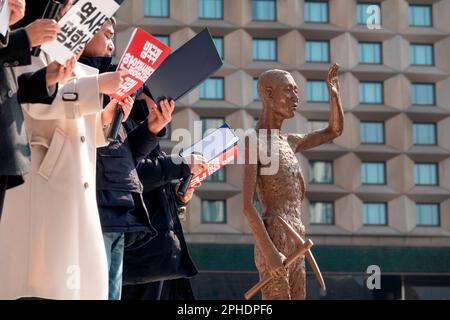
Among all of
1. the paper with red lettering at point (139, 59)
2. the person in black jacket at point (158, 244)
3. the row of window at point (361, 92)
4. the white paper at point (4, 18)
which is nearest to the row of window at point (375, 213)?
the row of window at point (361, 92)

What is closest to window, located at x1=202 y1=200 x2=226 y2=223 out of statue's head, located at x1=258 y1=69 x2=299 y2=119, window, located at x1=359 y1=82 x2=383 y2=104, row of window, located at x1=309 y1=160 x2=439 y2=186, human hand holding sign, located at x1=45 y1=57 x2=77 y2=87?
row of window, located at x1=309 y1=160 x2=439 y2=186

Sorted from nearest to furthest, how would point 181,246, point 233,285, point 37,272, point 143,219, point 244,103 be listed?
point 37,272
point 143,219
point 181,246
point 233,285
point 244,103

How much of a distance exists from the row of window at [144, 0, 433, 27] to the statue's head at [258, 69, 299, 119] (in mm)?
22851

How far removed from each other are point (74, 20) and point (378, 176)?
1055 inches

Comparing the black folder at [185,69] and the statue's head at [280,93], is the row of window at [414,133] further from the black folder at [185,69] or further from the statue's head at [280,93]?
the black folder at [185,69]

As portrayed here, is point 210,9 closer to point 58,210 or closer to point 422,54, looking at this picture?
point 422,54

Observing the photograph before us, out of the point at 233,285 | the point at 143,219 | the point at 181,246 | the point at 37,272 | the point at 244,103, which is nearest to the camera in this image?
the point at 37,272

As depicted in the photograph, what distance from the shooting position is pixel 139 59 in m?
5.08

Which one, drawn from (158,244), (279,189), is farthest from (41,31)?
(279,189)

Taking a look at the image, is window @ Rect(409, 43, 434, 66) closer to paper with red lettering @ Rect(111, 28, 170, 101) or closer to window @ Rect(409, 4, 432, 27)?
window @ Rect(409, 4, 432, 27)

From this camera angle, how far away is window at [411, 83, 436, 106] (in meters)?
31.2

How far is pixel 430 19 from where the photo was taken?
31.3 m
